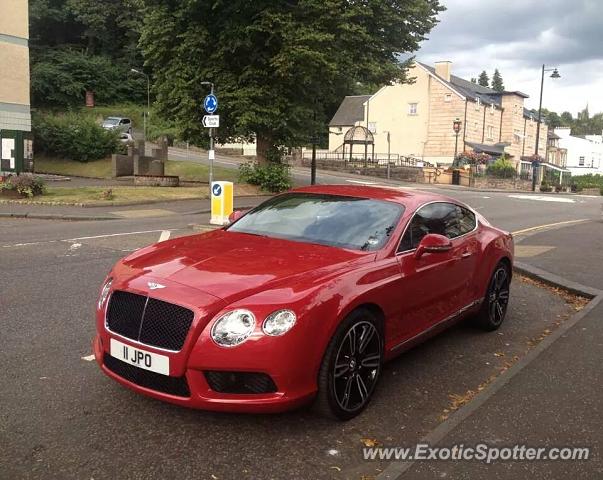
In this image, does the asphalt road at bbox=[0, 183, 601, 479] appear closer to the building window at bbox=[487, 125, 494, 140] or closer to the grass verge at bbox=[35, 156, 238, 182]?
the grass verge at bbox=[35, 156, 238, 182]

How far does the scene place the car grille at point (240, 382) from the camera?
338 centimetres

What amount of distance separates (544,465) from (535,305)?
13.6 feet

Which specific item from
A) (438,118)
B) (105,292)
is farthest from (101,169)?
(438,118)

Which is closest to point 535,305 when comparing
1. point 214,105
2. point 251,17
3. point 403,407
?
point 403,407

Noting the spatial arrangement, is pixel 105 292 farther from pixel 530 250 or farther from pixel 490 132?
pixel 490 132

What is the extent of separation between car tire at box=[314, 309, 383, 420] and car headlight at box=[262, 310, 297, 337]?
0.36 metres

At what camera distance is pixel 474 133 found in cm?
5750

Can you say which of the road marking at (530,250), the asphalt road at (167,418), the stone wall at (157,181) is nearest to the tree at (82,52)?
the stone wall at (157,181)

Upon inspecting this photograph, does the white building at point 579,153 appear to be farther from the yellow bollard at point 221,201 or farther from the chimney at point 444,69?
the yellow bollard at point 221,201

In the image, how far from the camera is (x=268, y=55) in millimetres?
22047

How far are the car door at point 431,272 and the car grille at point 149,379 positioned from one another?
1719 mm

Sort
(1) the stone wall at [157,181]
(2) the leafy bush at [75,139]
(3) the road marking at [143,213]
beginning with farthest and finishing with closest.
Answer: (2) the leafy bush at [75,139], (1) the stone wall at [157,181], (3) the road marking at [143,213]

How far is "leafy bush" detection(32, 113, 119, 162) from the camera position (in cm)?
3231

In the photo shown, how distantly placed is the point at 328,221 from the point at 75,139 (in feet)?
101
